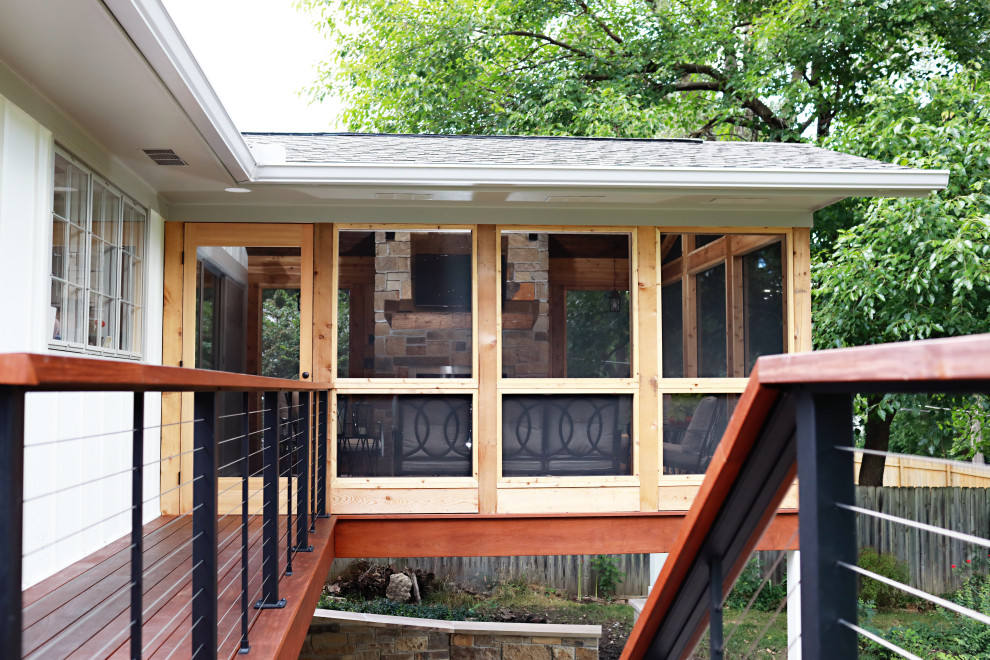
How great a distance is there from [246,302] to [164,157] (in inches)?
50.4

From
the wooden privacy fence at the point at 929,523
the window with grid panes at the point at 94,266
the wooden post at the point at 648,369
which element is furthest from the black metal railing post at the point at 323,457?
the wooden privacy fence at the point at 929,523

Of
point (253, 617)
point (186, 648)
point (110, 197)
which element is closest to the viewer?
point (186, 648)

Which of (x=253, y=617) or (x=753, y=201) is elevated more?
(x=753, y=201)

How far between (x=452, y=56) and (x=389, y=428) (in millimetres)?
8508

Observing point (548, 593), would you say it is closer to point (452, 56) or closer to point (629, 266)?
point (629, 266)

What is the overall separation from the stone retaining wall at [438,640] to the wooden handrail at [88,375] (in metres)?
5.52

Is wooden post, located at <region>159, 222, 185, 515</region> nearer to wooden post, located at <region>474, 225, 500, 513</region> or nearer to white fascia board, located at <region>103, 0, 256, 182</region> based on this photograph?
white fascia board, located at <region>103, 0, 256, 182</region>

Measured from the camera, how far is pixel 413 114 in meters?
12.2

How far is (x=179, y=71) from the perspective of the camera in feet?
10.1

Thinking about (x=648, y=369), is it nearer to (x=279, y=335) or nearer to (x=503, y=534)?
(x=503, y=534)

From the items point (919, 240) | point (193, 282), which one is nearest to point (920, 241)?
point (919, 240)

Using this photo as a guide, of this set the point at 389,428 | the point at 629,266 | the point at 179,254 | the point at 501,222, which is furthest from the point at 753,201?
the point at 179,254

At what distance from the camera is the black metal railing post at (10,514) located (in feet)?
2.94

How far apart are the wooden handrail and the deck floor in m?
0.82
